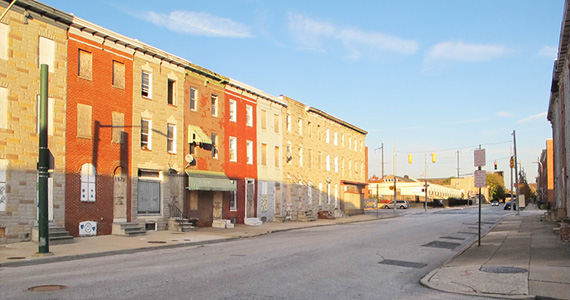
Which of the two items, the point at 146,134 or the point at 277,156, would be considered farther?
the point at 277,156

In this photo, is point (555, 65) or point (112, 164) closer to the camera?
point (112, 164)

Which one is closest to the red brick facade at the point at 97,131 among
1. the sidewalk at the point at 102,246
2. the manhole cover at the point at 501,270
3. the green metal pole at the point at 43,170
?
the sidewalk at the point at 102,246

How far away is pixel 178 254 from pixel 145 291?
24.1 feet

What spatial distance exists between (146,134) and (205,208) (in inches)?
266

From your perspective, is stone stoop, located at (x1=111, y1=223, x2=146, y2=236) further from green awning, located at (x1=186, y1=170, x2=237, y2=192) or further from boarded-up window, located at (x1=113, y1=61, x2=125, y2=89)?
boarded-up window, located at (x1=113, y1=61, x2=125, y2=89)

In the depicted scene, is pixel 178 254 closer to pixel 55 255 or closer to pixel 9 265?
pixel 55 255

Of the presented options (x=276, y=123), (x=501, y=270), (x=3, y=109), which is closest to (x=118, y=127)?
(x=3, y=109)

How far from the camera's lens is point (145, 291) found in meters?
9.56

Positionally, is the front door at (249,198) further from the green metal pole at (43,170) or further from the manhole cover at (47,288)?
the manhole cover at (47,288)

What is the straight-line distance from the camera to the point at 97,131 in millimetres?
23594

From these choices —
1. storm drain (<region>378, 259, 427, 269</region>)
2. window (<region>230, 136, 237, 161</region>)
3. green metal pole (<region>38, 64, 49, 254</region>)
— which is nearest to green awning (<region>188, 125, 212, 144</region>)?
window (<region>230, 136, 237, 161</region>)

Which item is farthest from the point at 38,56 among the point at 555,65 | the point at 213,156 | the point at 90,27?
the point at 555,65

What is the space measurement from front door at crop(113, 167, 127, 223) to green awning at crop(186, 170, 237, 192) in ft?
15.3

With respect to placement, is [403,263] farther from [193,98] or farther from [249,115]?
[249,115]
